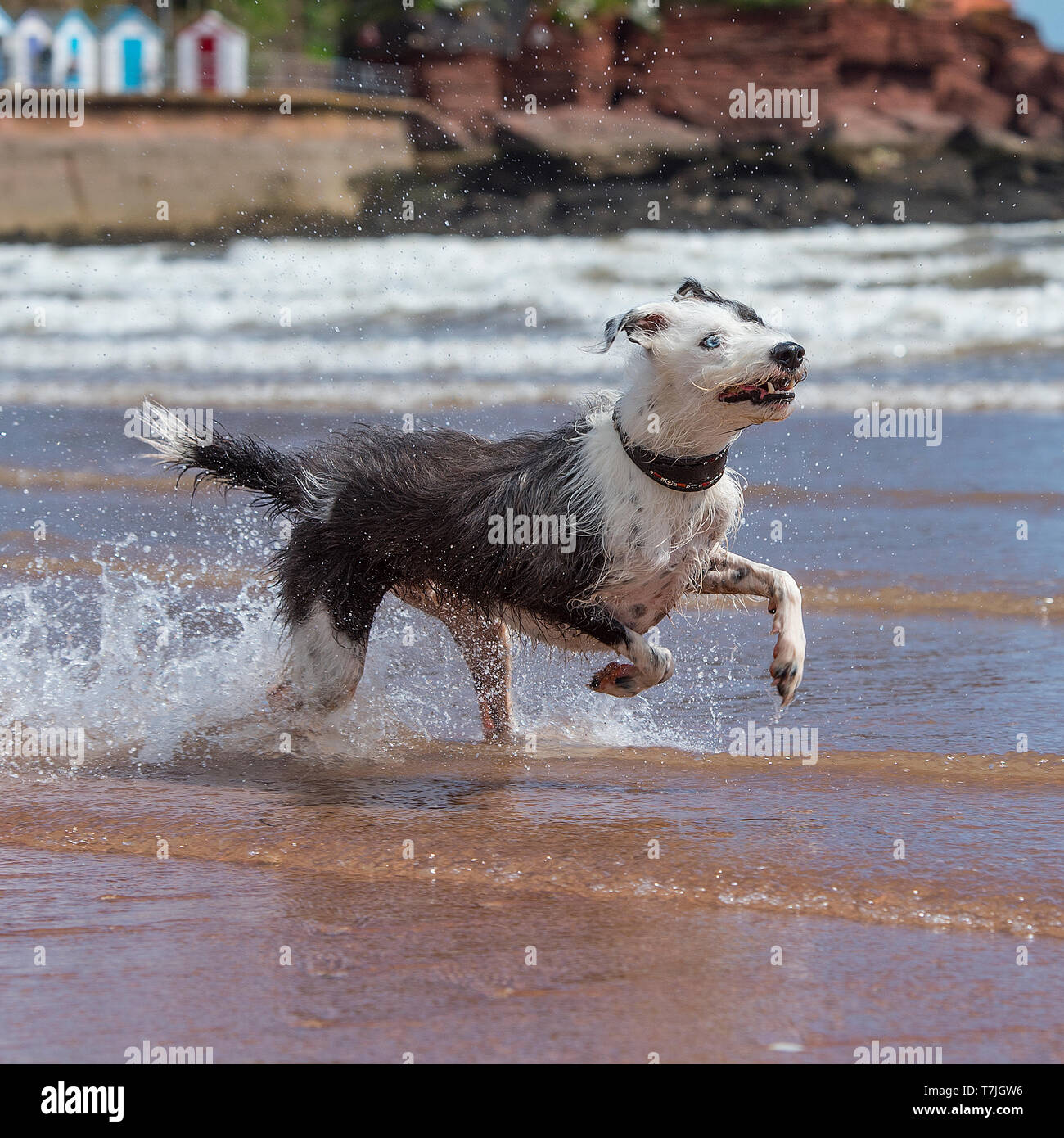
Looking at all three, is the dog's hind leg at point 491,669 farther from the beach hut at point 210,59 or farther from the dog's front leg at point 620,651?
the beach hut at point 210,59

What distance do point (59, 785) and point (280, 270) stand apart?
22.8 metres

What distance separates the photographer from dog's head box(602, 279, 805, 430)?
4.43 m

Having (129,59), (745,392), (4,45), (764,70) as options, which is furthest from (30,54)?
(745,392)

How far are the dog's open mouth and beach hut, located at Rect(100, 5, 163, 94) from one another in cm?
3625

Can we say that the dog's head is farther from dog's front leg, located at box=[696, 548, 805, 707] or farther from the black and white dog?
dog's front leg, located at box=[696, 548, 805, 707]

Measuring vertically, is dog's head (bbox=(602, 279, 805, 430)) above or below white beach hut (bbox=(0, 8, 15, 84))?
below

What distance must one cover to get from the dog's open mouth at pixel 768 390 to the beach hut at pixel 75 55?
36823 millimetres

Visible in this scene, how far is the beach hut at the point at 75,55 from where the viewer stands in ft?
124

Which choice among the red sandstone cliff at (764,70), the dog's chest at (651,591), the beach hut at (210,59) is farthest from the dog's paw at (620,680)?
the red sandstone cliff at (764,70)

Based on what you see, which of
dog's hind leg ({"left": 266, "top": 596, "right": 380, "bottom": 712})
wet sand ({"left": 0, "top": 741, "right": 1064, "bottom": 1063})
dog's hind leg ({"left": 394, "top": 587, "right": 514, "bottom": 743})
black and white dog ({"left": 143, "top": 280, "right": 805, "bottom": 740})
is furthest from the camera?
dog's hind leg ({"left": 394, "top": 587, "right": 514, "bottom": 743})

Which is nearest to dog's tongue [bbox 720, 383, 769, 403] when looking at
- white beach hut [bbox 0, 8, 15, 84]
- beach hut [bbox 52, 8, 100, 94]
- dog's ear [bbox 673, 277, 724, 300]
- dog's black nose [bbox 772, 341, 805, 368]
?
dog's black nose [bbox 772, 341, 805, 368]

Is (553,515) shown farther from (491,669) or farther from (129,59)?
(129,59)

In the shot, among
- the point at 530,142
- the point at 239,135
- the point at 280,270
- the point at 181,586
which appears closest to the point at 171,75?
the point at 239,135
